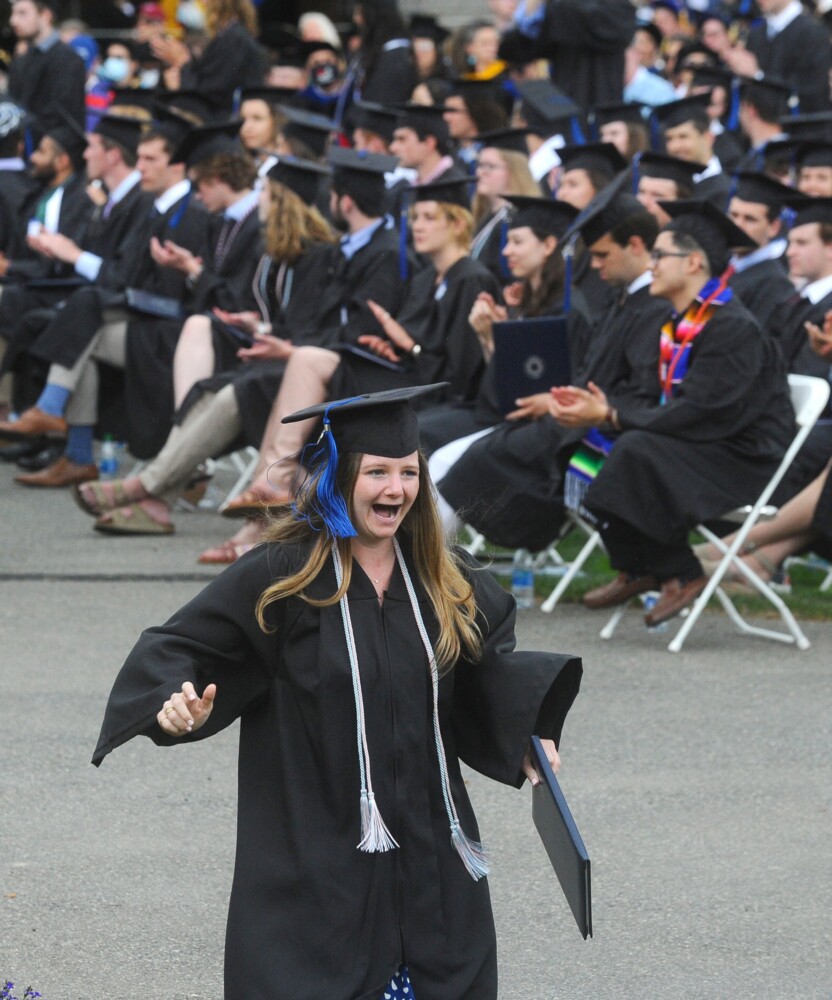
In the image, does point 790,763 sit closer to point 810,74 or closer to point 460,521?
point 460,521

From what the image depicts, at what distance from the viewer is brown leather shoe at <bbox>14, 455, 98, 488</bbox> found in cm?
1072

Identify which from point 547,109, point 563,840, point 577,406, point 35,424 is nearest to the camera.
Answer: point 563,840

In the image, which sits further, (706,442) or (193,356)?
(193,356)

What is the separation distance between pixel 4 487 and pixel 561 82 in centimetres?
600

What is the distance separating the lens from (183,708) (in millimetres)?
3197

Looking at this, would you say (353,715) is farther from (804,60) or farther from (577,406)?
(804,60)

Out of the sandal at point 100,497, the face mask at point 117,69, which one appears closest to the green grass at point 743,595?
the sandal at point 100,497

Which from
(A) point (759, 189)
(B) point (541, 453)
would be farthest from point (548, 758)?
(A) point (759, 189)

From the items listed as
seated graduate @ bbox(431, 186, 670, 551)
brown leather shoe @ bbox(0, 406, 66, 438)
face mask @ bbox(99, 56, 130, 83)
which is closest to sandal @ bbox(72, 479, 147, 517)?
brown leather shoe @ bbox(0, 406, 66, 438)

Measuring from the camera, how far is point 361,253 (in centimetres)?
978

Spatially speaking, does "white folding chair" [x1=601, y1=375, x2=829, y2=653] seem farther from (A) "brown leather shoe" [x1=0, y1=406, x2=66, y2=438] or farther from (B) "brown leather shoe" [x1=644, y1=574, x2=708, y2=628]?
(A) "brown leather shoe" [x1=0, y1=406, x2=66, y2=438]

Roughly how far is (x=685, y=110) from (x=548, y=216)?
3272mm

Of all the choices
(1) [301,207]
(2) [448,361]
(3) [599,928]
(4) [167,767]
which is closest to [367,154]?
(1) [301,207]

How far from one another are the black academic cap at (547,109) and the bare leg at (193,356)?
3254 millimetres
